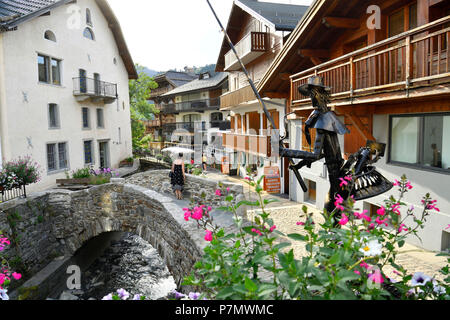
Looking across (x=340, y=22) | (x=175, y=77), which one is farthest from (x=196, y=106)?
(x=340, y=22)

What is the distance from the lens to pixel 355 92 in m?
7.52

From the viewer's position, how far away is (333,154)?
13.1 feet

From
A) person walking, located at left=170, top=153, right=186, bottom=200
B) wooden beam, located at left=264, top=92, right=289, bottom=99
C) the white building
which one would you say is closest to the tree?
the white building

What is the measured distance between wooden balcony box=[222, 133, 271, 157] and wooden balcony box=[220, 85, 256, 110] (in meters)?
2.21

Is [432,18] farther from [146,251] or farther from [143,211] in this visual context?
[146,251]

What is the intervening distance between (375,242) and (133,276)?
13741 millimetres

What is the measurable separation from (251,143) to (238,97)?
3540 millimetres

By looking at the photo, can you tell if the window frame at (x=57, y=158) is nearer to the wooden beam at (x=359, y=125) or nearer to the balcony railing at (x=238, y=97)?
the balcony railing at (x=238, y=97)

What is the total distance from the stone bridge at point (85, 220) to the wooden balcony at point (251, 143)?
8009 mm

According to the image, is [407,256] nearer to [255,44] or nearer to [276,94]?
[276,94]

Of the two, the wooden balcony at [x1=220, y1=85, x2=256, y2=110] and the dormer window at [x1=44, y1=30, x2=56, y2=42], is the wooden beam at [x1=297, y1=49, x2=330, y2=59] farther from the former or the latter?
the dormer window at [x1=44, y1=30, x2=56, y2=42]

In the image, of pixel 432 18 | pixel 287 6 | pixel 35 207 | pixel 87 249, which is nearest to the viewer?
pixel 432 18

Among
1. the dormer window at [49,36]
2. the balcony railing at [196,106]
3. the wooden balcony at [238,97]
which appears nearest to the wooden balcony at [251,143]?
the wooden balcony at [238,97]

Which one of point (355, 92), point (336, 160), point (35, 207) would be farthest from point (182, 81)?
point (336, 160)
